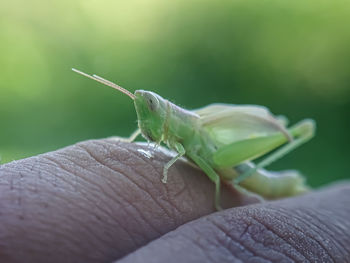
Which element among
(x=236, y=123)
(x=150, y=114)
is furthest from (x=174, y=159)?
(x=236, y=123)

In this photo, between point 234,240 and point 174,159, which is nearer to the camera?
point 234,240

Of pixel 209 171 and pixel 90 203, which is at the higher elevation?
pixel 90 203

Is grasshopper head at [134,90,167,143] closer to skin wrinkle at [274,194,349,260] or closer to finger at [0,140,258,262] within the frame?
finger at [0,140,258,262]

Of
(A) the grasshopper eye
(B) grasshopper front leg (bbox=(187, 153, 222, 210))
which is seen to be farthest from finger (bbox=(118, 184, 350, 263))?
(A) the grasshopper eye

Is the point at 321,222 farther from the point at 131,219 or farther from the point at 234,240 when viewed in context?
the point at 131,219

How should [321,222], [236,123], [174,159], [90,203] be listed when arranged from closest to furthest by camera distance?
[90,203]
[174,159]
[321,222]
[236,123]

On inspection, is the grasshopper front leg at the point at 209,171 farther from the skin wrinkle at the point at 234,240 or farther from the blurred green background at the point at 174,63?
the blurred green background at the point at 174,63

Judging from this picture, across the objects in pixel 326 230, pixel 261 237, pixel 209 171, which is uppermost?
pixel 209 171

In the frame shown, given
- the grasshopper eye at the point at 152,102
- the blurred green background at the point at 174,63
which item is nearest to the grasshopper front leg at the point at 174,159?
the grasshopper eye at the point at 152,102
